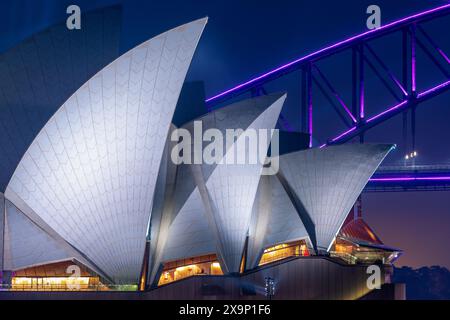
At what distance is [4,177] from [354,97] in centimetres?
5402

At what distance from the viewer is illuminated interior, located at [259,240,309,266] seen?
135 ft

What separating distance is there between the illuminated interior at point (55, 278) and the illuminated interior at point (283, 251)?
1053 centimetres

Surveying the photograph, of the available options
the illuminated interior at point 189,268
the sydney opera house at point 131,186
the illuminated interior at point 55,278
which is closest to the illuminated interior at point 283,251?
the sydney opera house at point 131,186

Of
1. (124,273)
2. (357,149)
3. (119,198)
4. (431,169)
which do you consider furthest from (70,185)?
(431,169)

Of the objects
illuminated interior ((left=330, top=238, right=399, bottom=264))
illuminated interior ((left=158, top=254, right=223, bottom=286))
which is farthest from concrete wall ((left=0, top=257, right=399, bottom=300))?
illuminated interior ((left=330, top=238, right=399, bottom=264))

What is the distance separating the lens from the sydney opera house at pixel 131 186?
100 ft

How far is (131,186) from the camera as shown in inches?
1282

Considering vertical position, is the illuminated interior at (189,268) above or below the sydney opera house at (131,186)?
Answer: below

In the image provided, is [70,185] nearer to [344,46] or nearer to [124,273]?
[124,273]

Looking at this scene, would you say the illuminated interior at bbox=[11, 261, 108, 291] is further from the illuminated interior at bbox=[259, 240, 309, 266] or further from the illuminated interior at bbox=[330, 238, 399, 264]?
the illuminated interior at bbox=[330, 238, 399, 264]

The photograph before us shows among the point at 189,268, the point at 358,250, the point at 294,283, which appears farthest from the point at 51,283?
the point at 358,250

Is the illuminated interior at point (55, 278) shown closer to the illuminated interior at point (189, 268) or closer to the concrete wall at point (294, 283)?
the illuminated interior at point (189, 268)

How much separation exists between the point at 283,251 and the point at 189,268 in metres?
6.43

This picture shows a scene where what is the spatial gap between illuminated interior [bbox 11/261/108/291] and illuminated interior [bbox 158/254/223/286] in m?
4.02
